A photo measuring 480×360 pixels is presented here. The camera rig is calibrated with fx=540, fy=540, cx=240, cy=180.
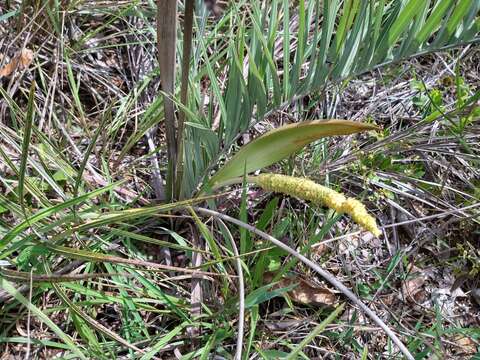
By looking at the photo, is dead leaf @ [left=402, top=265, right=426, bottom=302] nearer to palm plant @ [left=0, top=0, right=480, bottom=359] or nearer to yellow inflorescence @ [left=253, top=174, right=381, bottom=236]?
palm plant @ [left=0, top=0, right=480, bottom=359]

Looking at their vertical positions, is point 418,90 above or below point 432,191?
above

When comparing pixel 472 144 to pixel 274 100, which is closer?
pixel 274 100

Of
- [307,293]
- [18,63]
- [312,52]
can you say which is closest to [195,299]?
[307,293]

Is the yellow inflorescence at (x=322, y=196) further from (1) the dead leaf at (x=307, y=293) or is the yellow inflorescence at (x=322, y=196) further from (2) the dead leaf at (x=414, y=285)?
(2) the dead leaf at (x=414, y=285)

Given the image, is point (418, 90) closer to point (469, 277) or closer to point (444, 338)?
point (469, 277)

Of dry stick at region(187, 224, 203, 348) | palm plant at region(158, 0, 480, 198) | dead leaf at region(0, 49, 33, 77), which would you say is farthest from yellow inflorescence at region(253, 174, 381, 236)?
dead leaf at region(0, 49, 33, 77)

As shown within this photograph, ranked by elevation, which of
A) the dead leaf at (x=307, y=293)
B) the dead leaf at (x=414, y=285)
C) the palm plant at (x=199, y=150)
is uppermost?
the palm plant at (x=199, y=150)

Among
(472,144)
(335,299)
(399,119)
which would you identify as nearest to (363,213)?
(335,299)

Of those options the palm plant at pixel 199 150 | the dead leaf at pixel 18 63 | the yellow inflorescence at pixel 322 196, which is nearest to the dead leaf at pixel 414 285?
the palm plant at pixel 199 150
